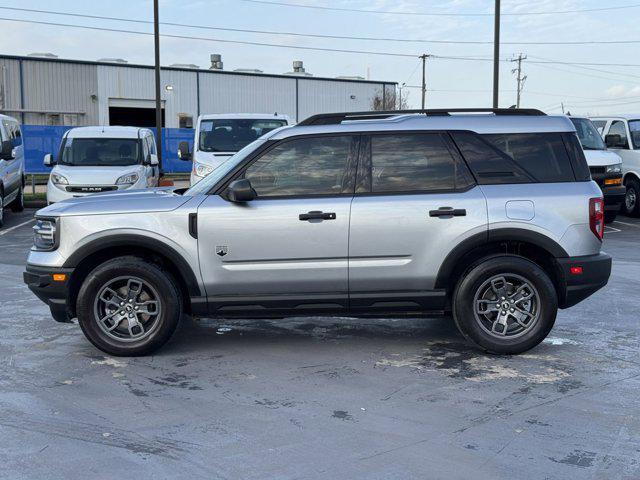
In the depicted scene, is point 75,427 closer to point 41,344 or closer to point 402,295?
point 41,344

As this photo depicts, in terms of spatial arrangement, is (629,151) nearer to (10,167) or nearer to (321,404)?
(10,167)

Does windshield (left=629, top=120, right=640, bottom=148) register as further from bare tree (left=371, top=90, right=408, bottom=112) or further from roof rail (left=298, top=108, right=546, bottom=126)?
bare tree (left=371, top=90, right=408, bottom=112)

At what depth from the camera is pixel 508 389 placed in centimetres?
538

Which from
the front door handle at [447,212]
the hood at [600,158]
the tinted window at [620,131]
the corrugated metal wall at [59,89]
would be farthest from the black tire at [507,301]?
the corrugated metal wall at [59,89]

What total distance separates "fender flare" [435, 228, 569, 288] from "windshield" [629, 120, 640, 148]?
1256 cm

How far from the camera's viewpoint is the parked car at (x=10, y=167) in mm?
15896

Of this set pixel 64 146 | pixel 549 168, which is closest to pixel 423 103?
pixel 64 146

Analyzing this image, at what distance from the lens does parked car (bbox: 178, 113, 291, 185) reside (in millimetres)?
14711

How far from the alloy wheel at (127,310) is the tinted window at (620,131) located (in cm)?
1389

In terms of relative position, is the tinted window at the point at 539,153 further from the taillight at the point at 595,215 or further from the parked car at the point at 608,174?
the parked car at the point at 608,174

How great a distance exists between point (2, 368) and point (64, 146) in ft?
36.0

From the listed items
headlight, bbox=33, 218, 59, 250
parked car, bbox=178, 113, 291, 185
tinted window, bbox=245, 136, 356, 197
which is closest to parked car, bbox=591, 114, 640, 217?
parked car, bbox=178, 113, 291, 185

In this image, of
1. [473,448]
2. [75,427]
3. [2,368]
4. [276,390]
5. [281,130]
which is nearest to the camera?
[473,448]

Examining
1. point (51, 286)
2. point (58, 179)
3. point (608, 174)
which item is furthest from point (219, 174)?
point (608, 174)
